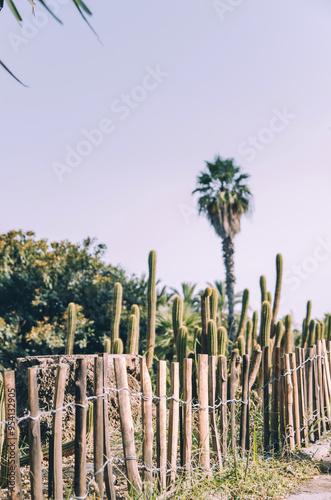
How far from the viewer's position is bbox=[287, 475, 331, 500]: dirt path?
13.5 feet

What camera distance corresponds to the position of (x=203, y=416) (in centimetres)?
418

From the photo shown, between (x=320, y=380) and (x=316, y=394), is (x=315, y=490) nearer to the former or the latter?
(x=316, y=394)

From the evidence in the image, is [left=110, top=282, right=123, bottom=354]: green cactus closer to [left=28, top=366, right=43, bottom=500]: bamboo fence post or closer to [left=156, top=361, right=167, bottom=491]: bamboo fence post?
[left=156, top=361, right=167, bottom=491]: bamboo fence post

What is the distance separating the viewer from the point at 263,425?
526 centimetres

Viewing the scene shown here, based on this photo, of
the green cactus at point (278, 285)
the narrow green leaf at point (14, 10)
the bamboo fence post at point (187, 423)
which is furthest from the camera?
the green cactus at point (278, 285)

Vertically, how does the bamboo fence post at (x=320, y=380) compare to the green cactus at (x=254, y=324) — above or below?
below

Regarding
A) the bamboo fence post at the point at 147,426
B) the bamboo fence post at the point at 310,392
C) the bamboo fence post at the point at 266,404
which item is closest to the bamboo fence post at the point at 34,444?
the bamboo fence post at the point at 147,426

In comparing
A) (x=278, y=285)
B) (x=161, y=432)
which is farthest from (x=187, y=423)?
(x=278, y=285)

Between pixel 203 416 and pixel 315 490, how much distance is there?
49.4 inches

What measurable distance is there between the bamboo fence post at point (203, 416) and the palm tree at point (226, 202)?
15.2 meters

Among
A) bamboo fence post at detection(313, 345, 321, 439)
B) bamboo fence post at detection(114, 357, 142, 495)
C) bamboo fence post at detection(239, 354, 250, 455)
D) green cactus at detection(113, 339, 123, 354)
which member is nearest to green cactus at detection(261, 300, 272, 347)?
bamboo fence post at detection(313, 345, 321, 439)

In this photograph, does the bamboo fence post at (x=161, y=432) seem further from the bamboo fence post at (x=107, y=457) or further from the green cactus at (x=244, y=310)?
the green cactus at (x=244, y=310)

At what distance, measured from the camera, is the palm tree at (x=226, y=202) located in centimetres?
1983

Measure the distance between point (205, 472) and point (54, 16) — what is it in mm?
3712
